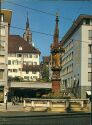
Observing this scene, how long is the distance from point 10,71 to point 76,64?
2281 cm

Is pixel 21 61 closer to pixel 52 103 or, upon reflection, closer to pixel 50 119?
pixel 52 103

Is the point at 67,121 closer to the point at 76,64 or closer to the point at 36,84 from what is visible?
the point at 76,64

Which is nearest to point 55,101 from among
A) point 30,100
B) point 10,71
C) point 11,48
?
point 30,100

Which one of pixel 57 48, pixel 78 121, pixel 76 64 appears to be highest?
pixel 57 48

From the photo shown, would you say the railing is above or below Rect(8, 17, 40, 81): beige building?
below

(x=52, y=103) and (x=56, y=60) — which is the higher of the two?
(x=56, y=60)

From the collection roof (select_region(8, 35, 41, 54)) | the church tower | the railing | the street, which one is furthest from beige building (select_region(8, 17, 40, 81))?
the street

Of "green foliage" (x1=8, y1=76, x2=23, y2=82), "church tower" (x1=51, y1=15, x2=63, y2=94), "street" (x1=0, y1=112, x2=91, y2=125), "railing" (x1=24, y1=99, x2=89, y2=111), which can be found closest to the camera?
"street" (x1=0, y1=112, x2=91, y2=125)

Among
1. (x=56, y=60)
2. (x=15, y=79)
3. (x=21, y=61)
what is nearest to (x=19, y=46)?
(x=21, y=61)

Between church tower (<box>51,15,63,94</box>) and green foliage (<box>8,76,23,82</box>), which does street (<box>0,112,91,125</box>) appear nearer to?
church tower (<box>51,15,63,94</box>)

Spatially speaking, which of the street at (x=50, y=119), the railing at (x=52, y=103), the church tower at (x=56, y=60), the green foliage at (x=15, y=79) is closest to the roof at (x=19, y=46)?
the green foliage at (x=15, y=79)

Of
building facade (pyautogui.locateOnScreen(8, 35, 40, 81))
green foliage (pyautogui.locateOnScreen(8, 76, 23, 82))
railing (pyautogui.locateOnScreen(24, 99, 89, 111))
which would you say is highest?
building facade (pyautogui.locateOnScreen(8, 35, 40, 81))

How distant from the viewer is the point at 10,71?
125 ft

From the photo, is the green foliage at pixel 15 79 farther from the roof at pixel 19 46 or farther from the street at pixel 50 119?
the street at pixel 50 119
